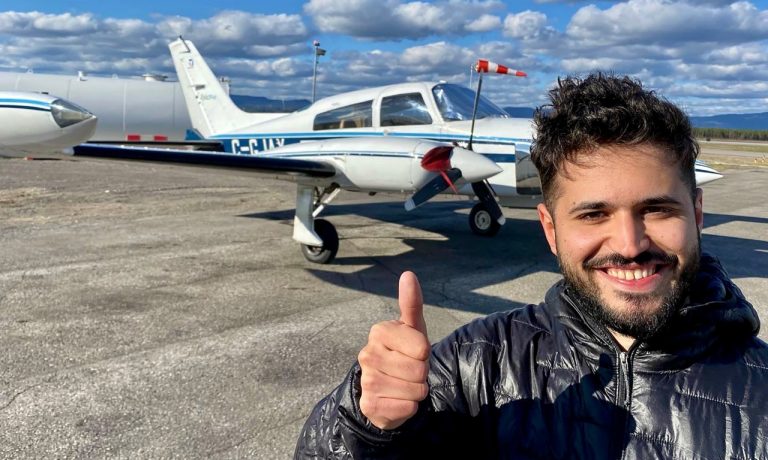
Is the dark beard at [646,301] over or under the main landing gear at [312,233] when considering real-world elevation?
over

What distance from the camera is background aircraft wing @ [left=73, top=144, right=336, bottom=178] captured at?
6.60 meters

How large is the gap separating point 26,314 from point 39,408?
7.10 feet

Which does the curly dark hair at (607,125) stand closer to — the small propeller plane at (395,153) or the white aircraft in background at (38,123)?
the small propeller plane at (395,153)

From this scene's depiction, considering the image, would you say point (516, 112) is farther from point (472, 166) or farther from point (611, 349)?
point (611, 349)

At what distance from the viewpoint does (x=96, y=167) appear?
20.6 m

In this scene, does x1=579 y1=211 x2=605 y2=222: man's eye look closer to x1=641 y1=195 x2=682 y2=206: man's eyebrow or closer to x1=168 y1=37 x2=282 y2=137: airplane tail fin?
x1=641 y1=195 x2=682 y2=206: man's eyebrow

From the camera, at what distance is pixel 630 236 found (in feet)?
4.62

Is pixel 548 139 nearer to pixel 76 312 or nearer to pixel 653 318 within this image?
pixel 653 318

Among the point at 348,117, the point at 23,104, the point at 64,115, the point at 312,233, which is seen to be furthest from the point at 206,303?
the point at 348,117

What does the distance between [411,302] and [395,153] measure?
607cm

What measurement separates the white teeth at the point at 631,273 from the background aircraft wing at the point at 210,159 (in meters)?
6.38

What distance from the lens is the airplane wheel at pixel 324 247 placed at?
7.76m

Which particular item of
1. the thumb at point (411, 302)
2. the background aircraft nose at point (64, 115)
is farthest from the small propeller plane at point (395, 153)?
the thumb at point (411, 302)

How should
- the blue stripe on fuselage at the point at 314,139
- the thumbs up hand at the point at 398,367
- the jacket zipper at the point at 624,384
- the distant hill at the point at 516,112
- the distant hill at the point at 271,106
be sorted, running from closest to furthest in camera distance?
the thumbs up hand at the point at 398,367, the jacket zipper at the point at 624,384, the blue stripe on fuselage at the point at 314,139, the distant hill at the point at 516,112, the distant hill at the point at 271,106
